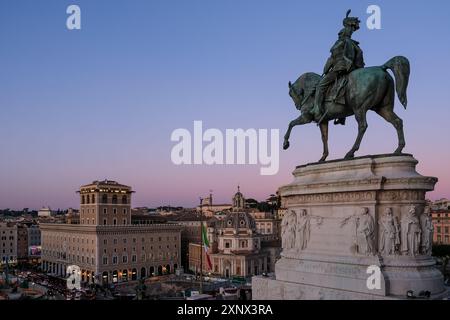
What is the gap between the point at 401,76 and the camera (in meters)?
13.3

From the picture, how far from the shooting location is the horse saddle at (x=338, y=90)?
14.4 meters

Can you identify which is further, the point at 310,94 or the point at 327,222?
the point at 310,94

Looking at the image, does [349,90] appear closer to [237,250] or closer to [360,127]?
[360,127]

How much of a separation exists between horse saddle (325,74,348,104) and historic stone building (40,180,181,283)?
56.0 meters

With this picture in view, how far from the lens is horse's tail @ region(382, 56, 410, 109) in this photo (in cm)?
1334

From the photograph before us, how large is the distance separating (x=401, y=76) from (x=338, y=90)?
6.12 feet

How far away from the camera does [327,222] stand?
539 inches

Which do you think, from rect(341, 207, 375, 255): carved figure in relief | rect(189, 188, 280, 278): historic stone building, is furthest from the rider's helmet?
rect(189, 188, 280, 278): historic stone building

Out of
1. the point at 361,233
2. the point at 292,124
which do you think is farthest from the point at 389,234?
the point at 292,124

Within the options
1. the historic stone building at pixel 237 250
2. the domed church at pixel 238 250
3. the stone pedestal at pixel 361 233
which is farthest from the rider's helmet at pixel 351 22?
the domed church at pixel 238 250

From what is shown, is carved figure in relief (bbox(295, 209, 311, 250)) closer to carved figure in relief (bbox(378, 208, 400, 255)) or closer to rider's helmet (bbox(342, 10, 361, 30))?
carved figure in relief (bbox(378, 208, 400, 255))
